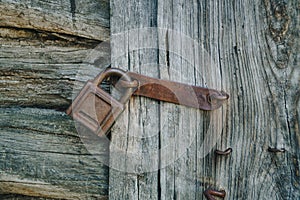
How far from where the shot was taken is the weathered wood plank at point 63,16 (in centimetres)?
129

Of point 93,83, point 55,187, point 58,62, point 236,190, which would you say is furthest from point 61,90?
point 236,190

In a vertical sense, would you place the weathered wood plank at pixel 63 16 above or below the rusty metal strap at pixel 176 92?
above

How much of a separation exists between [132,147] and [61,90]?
1.01 feet

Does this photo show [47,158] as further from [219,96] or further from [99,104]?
[219,96]

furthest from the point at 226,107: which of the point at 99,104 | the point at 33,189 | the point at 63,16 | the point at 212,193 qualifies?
the point at 33,189

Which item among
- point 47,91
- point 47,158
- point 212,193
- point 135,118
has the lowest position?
point 212,193

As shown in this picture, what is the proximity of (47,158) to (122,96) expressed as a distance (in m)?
0.37

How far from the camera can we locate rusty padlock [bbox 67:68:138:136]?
1169 millimetres

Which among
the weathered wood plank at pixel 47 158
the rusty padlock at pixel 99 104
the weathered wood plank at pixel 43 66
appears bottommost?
the weathered wood plank at pixel 47 158

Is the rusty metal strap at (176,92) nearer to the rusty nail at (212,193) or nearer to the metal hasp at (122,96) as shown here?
the metal hasp at (122,96)

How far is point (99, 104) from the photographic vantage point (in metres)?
1.17

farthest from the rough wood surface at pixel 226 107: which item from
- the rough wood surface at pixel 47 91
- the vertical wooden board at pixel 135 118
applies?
the rough wood surface at pixel 47 91

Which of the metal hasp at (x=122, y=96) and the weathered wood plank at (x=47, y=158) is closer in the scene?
the metal hasp at (x=122, y=96)

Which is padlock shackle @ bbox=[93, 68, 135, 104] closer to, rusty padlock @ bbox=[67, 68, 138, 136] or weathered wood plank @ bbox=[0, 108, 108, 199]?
rusty padlock @ bbox=[67, 68, 138, 136]
